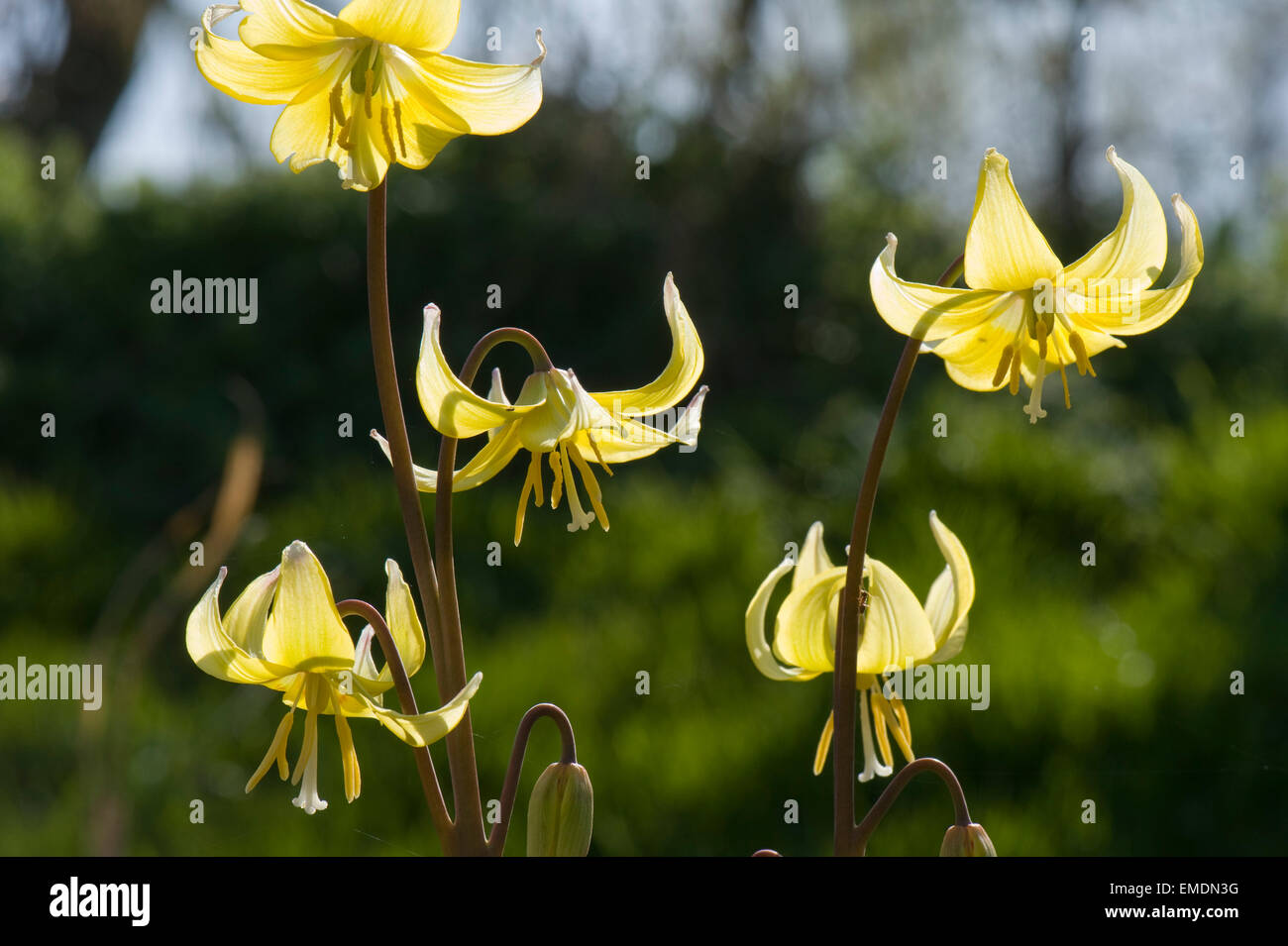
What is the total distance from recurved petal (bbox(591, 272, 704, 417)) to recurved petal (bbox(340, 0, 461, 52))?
21cm

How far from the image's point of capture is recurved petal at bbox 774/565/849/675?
2.59 ft

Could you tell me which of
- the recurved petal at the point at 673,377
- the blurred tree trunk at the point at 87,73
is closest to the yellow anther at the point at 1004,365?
the recurved petal at the point at 673,377

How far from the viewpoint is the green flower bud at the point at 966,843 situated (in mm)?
A: 720

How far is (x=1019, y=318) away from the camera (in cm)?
77

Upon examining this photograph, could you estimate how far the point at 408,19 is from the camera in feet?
2.26

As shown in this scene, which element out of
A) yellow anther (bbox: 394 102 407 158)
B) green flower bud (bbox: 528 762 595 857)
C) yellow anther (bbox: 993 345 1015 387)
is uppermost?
yellow anther (bbox: 394 102 407 158)

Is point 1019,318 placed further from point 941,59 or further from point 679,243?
point 941,59

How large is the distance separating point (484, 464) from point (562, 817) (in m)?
0.24

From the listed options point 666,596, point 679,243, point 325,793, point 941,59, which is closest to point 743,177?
point 679,243

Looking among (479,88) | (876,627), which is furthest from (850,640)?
(479,88)

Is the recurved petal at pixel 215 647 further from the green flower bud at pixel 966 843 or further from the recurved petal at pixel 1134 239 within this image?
the recurved petal at pixel 1134 239

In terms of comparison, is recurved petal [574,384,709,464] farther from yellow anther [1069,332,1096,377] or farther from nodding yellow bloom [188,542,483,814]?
yellow anther [1069,332,1096,377]

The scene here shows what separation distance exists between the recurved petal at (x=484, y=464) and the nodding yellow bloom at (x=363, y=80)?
183mm

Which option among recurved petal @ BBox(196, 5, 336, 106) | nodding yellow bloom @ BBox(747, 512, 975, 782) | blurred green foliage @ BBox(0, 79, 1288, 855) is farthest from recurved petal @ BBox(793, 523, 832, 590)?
blurred green foliage @ BBox(0, 79, 1288, 855)
